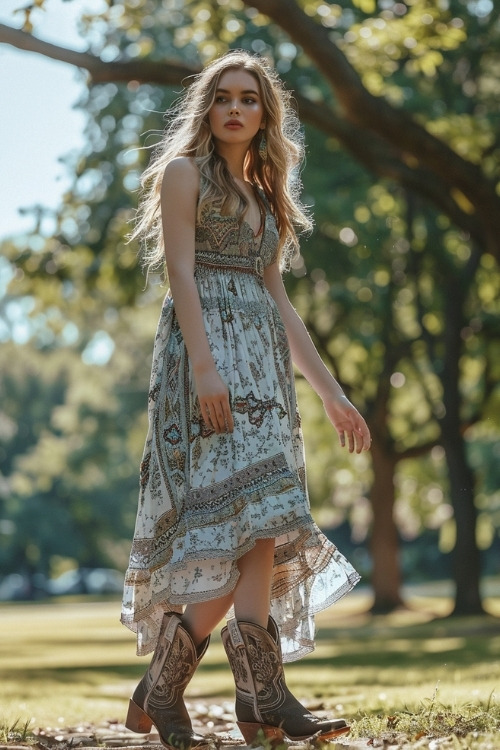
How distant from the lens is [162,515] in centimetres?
429

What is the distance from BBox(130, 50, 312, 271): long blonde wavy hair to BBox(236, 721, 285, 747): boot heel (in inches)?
68.4

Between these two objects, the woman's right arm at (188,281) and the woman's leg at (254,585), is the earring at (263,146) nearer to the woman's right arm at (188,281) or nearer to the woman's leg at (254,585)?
the woman's right arm at (188,281)

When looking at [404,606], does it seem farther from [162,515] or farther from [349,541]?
[349,541]

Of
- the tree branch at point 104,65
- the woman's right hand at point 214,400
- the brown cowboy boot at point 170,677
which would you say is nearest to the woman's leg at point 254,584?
the brown cowboy boot at point 170,677

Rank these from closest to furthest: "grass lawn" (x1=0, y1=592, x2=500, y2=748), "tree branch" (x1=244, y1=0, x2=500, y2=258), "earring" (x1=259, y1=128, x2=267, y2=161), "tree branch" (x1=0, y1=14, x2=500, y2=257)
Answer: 1. "earring" (x1=259, y1=128, x2=267, y2=161)
2. "grass lawn" (x1=0, y1=592, x2=500, y2=748)
3. "tree branch" (x1=0, y1=14, x2=500, y2=257)
4. "tree branch" (x1=244, y1=0, x2=500, y2=258)

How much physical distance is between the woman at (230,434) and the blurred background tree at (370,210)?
A: 3213mm

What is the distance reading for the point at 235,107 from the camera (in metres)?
4.51

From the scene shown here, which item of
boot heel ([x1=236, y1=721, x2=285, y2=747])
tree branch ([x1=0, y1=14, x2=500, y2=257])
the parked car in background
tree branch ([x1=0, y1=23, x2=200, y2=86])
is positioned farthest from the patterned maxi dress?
the parked car in background

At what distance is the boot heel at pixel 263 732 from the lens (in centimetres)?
401

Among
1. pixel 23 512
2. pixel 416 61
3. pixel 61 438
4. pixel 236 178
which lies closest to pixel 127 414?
pixel 23 512

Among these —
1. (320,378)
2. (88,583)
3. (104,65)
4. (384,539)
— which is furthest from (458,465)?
(88,583)

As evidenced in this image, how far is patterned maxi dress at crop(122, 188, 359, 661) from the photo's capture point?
4133 mm

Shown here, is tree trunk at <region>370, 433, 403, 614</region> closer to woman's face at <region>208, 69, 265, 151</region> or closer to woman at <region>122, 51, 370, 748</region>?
woman at <region>122, 51, 370, 748</region>

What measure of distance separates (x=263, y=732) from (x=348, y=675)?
6.41m
